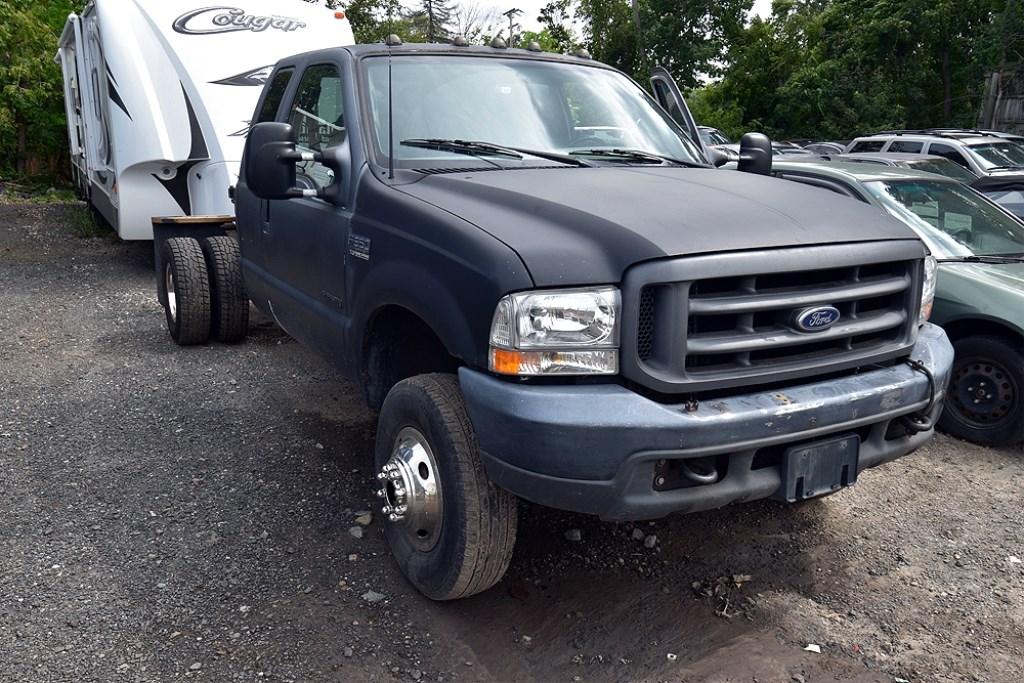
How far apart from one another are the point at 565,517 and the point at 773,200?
1705mm

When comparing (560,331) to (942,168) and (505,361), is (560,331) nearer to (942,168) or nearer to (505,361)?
(505,361)

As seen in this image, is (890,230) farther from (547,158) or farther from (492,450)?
(492,450)

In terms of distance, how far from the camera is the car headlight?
286cm

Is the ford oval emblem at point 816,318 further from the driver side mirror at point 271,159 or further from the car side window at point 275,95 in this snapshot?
the car side window at point 275,95

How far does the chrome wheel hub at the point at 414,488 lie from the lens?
132 inches

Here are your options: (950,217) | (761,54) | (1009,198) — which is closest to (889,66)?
(761,54)

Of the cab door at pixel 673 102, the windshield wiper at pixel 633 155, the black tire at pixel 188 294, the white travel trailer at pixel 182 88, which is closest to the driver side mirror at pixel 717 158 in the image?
the cab door at pixel 673 102

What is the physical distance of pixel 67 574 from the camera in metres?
3.67

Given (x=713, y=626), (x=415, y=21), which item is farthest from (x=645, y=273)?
(x=415, y=21)

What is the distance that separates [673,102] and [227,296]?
11.9 feet

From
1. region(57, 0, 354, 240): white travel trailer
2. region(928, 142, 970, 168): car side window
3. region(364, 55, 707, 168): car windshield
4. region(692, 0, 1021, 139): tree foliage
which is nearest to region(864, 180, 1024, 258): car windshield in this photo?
region(364, 55, 707, 168): car windshield

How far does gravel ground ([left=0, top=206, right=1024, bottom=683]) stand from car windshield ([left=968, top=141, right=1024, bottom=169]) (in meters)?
9.45

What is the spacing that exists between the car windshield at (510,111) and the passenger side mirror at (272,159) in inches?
15.1

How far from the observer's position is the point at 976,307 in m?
5.17
